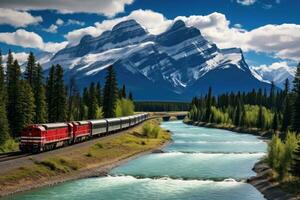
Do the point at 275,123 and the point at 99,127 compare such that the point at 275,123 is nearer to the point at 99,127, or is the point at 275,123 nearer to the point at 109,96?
the point at 109,96

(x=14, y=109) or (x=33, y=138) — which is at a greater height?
(x=14, y=109)

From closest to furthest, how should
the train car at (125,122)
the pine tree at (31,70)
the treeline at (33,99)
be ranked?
1. the treeline at (33,99)
2. the pine tree at (31,70)
3. the train car at (125,122)

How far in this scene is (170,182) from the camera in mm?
64312

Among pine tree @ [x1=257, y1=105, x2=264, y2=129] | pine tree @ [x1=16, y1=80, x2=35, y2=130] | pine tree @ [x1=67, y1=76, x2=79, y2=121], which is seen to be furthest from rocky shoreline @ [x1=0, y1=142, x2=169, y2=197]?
pine tree @ [x1=257, y1=105, x2=264, y2=129]

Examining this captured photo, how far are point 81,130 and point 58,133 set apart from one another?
15.0 metres

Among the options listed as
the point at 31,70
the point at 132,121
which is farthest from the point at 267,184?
the point at 132,121

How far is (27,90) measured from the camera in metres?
99.1

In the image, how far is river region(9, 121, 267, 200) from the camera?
5497 cm

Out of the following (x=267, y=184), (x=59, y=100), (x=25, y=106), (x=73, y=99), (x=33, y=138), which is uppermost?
(x=73, y=99)

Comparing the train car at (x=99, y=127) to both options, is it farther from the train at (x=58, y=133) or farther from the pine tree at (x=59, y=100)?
the pine tree at (x=59, y=100)

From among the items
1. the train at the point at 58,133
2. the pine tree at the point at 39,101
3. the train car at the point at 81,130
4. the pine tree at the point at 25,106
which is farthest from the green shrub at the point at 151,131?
the pine tree at the point at 25,106

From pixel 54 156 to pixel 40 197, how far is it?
62.5ft

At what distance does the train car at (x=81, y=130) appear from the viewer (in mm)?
93037

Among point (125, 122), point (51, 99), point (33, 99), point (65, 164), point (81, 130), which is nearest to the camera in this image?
point (65, 164)
